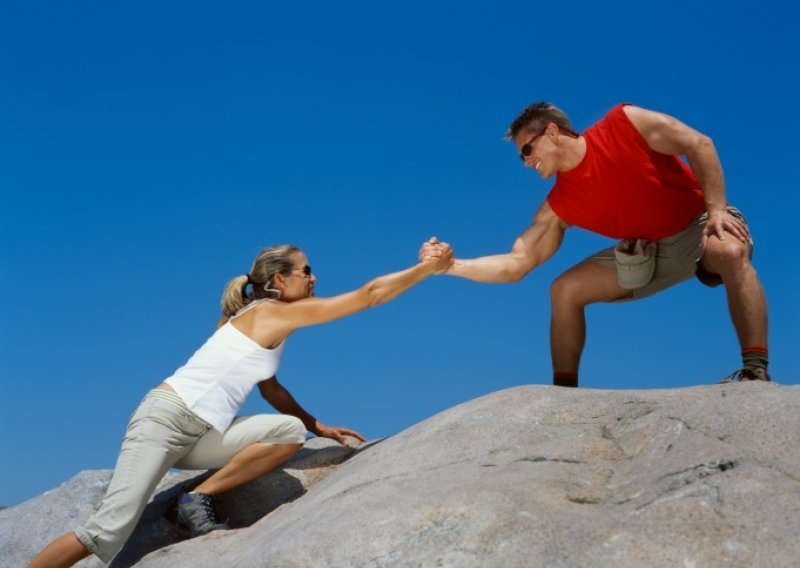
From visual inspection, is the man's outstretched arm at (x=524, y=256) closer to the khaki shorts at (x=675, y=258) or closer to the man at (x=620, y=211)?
the man at (x=620, y=211)

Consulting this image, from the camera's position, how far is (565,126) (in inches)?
276

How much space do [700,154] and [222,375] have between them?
378cm

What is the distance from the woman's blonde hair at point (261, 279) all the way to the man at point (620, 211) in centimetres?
120

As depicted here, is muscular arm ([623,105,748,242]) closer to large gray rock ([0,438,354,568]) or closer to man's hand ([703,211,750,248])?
man's hand ([703,211,750,248])

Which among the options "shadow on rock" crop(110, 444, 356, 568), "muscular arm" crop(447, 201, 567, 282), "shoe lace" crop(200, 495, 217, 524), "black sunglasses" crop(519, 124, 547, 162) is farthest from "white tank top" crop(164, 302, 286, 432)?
"black sunglasses" crop(519, 124, 547, 162)

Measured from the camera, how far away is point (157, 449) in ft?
19.8

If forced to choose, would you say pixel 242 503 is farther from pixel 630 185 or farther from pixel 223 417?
pixel 630 185

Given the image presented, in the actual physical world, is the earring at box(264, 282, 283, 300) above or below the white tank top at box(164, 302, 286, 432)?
above

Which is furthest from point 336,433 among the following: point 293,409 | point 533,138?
point 533,138

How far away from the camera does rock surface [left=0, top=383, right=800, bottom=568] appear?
3422 mm

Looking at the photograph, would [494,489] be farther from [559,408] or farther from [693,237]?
[693,237]

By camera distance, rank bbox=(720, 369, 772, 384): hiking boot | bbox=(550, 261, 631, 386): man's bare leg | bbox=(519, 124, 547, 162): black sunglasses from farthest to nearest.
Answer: bbox=(550, 261, 631, 386): man's bare leg → bbox=(519, 124, 547, 162): black sunglasses → bbox=(720, 369, 772, 384): hiking boot

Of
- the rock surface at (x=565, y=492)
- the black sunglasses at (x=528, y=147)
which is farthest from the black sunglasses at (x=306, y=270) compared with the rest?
the black sunglasses at (x=528, y=147)

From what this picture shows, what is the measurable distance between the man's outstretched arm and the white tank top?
195cm
